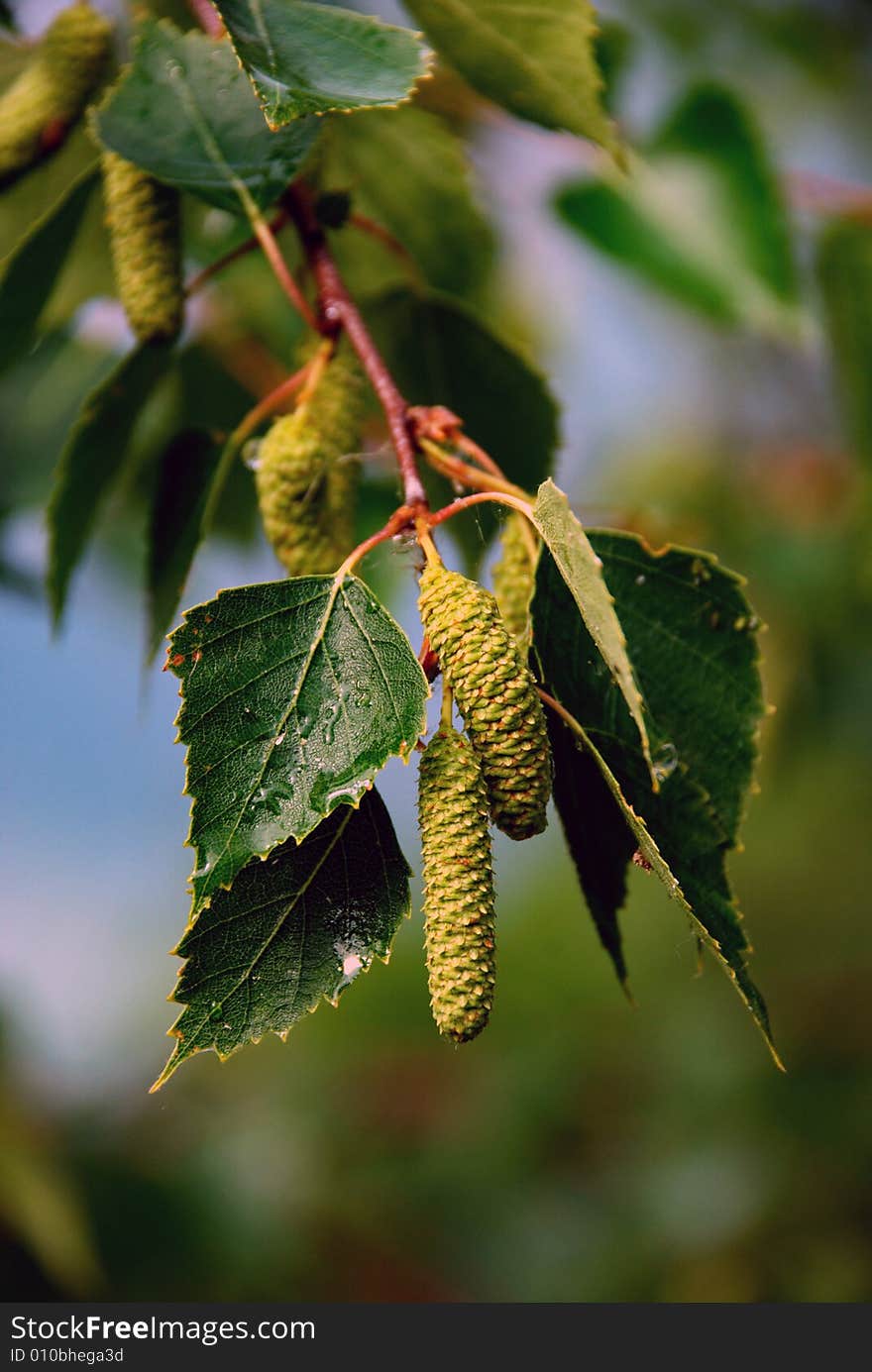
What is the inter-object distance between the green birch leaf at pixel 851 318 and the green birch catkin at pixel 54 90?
1051 mm

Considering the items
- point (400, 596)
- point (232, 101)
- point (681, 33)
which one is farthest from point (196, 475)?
point (681, 33)

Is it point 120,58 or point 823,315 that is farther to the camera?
point 823,315

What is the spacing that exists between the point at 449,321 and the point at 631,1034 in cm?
229

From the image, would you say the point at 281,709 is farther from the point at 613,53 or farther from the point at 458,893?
the point at 613,53

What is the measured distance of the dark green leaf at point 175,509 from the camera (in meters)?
0.91

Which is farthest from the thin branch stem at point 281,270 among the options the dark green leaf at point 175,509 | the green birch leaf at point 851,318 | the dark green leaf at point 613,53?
the green birch leaf at point 851,318

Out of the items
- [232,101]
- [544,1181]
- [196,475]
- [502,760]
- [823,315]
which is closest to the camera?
[502,760]

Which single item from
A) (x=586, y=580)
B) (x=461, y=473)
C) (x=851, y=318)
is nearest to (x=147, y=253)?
(x=461, y=473)

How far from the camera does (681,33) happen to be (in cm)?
242

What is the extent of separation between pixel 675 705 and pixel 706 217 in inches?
37.0

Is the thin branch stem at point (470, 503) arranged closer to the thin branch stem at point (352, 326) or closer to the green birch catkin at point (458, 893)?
the thin branch stem at point (352, 326)

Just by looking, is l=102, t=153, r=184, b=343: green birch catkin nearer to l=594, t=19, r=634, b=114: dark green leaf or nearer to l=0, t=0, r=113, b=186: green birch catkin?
l=0, t=0, r=113, b=186: green birch catkin

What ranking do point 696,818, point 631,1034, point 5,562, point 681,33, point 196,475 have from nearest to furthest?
point 696,818 → point 196,475 → point 5,562 → point 681,33 → point 631,1034

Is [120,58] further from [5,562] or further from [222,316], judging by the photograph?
[5,562]
